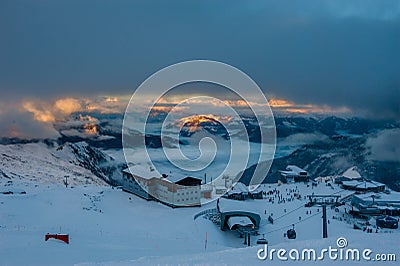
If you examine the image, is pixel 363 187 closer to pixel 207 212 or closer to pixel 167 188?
pixel 207 212

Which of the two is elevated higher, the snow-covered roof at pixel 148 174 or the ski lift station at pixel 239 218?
the snow-covered roof at pixel 148 174

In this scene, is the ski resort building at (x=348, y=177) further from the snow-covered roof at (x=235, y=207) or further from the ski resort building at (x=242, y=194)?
the snow-covered roof at (x=235, y=207)

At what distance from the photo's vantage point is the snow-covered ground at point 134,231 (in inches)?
622

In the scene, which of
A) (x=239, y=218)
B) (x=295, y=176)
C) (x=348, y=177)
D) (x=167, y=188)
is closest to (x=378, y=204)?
(x=239, y=218)

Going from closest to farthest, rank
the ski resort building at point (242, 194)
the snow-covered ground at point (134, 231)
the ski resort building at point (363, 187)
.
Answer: the snow-covered ground at point (134, 231), the ski resort building at point (242, 194), the ski resort building at point (363, 187)

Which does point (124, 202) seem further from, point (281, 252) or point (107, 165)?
point (107, 165)

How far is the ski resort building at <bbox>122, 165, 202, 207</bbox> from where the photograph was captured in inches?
1598

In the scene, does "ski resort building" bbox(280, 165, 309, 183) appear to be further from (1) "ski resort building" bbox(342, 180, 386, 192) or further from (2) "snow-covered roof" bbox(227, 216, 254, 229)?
(2) "snow-covered roof" bbox(227, 216, 254, 229)

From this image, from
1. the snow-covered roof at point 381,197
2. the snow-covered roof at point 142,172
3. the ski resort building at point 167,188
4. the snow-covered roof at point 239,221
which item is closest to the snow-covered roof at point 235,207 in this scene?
the snow-covered roof at point 239,221

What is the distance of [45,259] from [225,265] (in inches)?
306

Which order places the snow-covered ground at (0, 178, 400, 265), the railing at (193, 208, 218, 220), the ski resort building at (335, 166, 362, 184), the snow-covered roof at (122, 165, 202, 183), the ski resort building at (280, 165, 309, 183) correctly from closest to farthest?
the snow-covered ground at (0, 178, 400, 265), the railing at (193, 208, 218, 220), the snow-covered roof at (122, 165, 202, 183), the ski resort building at (335, 166, 362, 184), the ski resort building at (280, 165, 309, 183)

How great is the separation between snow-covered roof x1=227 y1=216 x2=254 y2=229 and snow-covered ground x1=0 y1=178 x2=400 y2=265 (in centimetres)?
94

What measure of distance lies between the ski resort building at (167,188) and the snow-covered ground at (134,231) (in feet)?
3.68

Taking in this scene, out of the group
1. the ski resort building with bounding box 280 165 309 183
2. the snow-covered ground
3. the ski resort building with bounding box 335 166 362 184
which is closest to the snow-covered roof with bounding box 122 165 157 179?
→ the snow-covered ground
